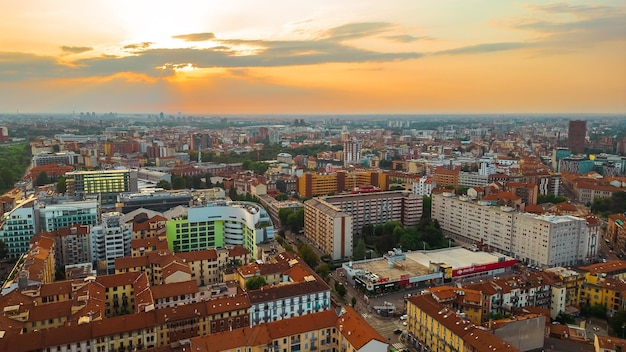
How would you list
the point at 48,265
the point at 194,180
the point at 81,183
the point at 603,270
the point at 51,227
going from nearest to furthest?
the point at 48,265 < the point at 603,270 < the point at 51,227 < the point at 81,183 < the point at 194,180

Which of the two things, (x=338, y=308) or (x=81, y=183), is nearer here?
(x=338, y=308)

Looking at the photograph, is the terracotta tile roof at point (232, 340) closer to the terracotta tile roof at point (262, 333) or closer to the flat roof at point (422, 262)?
the terracotta tile roof at point (262, 333)

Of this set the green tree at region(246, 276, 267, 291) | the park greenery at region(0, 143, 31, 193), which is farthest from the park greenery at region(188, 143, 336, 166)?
the green tree at region(246, 276, 267, 291)

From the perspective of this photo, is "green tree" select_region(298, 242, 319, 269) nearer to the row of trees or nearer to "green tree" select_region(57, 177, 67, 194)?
the row of trees

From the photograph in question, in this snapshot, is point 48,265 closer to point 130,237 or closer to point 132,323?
point 130,237

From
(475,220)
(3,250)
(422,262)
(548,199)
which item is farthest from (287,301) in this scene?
(548,199)

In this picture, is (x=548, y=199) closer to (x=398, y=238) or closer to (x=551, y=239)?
(x=551, y=239)

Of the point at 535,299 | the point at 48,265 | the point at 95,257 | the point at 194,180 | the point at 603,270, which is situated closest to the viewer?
the point at 535,299

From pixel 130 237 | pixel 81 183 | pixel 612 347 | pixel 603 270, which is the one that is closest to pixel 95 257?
pixel 130 237

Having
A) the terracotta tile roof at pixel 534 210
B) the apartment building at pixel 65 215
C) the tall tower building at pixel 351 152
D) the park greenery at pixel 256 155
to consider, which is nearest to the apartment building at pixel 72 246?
the apartment building at pixel 65 215
